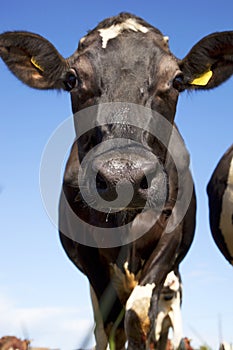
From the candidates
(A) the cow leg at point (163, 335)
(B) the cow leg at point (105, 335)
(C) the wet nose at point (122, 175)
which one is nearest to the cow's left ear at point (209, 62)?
(C) the wet nose at point (122, 175)

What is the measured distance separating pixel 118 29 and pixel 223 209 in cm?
252

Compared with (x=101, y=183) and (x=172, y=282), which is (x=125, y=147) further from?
(x=172, y=282)

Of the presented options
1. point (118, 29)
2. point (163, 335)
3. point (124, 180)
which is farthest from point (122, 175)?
point (163, 335)

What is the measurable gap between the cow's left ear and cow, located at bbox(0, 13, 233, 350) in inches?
0.5

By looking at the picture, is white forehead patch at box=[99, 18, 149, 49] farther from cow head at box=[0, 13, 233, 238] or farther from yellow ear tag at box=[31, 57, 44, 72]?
yellow ear tag at box=[31, 57, 44, 72]

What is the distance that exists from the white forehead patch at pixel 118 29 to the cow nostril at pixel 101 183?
6.80 feet

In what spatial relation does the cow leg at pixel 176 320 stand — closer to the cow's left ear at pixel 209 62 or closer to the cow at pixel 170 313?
the cow at pixel 170 313

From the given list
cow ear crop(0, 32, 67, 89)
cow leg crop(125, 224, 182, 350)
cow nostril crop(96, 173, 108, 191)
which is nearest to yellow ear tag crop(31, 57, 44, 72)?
cow ear crop(0, 32, 67, 89)

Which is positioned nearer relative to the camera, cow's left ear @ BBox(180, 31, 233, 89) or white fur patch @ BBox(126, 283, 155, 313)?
white fur patch @ BBox(126, 283, 155, 313)

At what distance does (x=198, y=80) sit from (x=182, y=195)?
1.39m

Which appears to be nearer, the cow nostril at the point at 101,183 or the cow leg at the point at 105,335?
the cow nostril at the point at 101,183

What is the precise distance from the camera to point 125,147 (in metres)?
6.13

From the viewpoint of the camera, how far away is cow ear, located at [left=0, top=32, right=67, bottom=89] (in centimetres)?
793

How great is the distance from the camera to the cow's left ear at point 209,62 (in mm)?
7742
